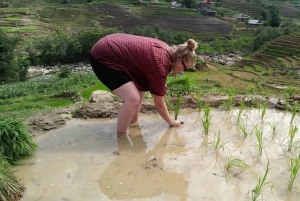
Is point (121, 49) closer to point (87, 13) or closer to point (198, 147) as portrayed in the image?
point (198, 147)

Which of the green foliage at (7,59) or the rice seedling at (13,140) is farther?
the green foliage at (7,59)

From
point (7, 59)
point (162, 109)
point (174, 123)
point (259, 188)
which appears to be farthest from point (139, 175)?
point (7, 59)

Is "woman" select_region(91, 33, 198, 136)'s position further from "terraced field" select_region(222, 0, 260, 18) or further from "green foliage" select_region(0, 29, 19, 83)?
"terraced field" select_region(222, 0, 260, 18)

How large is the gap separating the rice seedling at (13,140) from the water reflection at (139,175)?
95cm

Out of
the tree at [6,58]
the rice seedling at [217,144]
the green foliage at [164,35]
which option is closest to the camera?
the rice seedling at [217,144]

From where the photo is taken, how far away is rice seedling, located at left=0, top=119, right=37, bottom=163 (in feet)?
11.7

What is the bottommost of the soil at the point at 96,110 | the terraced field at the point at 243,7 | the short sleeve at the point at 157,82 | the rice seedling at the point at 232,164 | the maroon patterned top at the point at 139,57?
the terraced field at the point at 243,7

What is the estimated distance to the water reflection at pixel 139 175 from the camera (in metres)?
3.18

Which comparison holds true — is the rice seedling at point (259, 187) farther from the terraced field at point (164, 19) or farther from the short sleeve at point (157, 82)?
the terraced field at point (164, 19)

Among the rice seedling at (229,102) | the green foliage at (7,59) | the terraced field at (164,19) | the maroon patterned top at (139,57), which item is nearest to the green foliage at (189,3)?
the terraced field at (164,19)

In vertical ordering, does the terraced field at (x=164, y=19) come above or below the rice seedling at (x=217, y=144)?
below

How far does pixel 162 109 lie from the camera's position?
4.21 metres

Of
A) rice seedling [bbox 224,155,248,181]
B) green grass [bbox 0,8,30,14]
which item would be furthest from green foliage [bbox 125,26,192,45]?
rice seedling [bbox 224,155,248,181]

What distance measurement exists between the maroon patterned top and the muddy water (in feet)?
2.48
